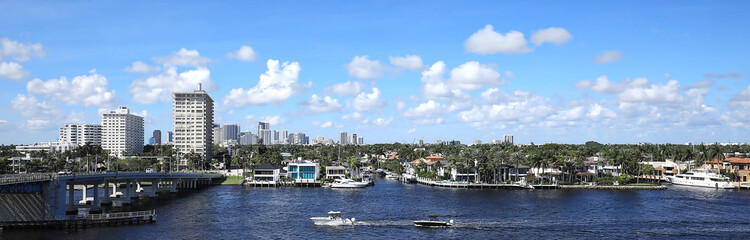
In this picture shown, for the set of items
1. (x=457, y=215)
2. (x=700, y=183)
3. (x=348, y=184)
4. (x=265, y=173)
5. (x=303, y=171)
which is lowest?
(x=457, y=215)

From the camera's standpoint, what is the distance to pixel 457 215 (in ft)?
310

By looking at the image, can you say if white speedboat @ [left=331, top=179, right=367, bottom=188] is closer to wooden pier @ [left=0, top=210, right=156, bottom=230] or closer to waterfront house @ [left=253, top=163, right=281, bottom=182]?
waterfront house @ [left=253, top=163, right=281, bottom=182]

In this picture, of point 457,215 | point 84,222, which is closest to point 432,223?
point 457,215

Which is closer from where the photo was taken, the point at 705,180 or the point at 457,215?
the point at 457,215

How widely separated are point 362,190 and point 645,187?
74.2 m

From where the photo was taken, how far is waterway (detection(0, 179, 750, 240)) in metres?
76.7

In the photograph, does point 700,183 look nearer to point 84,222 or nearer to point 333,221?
point 333,221

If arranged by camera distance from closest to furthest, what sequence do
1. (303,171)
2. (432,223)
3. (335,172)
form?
1. (432,223)
2. (303,171)
3. (335,172)

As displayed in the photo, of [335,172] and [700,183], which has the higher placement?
[335,172]

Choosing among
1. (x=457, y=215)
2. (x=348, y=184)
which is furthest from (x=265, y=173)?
(x=457, y=215)

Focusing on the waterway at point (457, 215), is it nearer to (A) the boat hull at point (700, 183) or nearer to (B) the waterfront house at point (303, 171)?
(A) the boat hull at point (700, 183)

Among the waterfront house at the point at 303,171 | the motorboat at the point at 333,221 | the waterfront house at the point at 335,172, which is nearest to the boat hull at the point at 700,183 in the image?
the waterfront house at the point at 335,172

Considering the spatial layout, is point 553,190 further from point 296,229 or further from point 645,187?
point 296,229

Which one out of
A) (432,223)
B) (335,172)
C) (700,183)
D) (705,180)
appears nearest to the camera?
(432,223)
